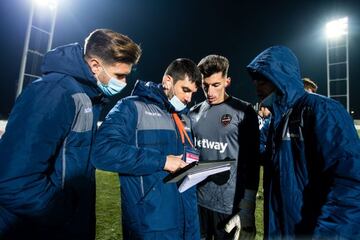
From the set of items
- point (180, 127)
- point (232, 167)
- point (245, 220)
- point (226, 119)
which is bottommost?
point (245, 220)

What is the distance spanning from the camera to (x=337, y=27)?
23047mm

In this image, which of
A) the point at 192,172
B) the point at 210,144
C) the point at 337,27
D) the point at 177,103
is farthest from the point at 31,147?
the point at 337,27

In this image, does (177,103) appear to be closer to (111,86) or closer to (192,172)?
(111,86)

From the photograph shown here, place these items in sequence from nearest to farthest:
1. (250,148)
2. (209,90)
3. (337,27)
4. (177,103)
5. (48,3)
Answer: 1. (177,103)
2. (250,148)
3. (209,90)
4. (48,3)
5. (337,27)

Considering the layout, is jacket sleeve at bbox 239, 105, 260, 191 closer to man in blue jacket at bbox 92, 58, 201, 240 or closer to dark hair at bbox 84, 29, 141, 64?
man in blue jacket at bbox 92, 58, 201, 240

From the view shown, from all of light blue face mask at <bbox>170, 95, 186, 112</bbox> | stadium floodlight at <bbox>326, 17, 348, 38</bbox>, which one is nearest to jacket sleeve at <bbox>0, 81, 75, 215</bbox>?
light blue face mask at <bbox>170, 95, 186, 112</bbox>

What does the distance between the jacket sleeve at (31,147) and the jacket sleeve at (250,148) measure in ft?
5.87

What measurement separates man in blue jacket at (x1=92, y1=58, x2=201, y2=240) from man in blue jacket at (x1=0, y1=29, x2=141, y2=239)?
0.64ft

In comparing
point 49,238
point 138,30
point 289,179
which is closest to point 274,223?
point 289,179

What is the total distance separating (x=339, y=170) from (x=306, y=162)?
22cm

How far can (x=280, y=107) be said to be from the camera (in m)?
1.90

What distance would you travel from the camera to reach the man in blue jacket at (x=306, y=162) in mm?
1385

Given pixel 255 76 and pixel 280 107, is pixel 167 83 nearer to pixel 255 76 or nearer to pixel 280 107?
pixel 255 76

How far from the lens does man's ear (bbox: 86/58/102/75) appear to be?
1779 mm
